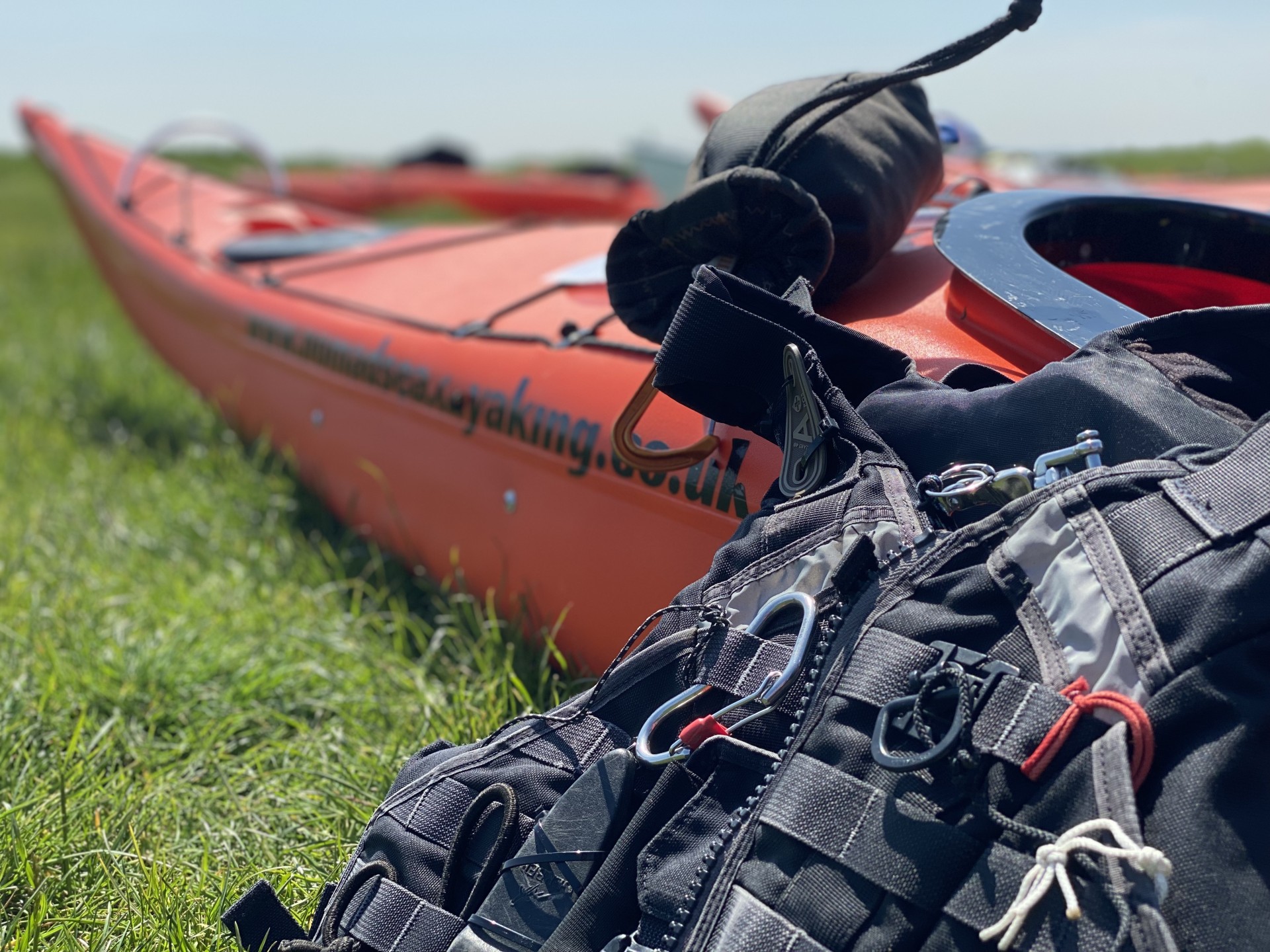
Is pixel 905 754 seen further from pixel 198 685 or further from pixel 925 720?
pixel 198 685

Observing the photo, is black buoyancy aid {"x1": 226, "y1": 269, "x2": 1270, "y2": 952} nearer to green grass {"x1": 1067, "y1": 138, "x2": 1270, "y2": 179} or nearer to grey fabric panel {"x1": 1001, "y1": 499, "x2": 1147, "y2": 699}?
grey fabric panel {"x1": 1001, "y1": 499, "x2": 1147, "y2": 699}

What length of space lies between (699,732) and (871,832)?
0.23 m

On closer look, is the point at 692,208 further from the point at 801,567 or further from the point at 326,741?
the point at 326,741

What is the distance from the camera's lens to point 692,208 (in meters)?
1.64

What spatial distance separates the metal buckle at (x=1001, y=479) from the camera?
1.07m

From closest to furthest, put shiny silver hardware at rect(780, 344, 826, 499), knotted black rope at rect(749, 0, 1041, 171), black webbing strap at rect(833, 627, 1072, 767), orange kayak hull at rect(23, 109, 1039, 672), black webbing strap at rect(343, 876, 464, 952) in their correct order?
black webbing strap at rect(833, 627, 1072, 767), black webbing strap at rect(343, 876, 464, 952), shiny silver hardware at rect(780, 344, 826, 499), knotted black rope at rect(749, 0, 1041, 171), orange kayak hull at rect(23, 109, 1039, 672)

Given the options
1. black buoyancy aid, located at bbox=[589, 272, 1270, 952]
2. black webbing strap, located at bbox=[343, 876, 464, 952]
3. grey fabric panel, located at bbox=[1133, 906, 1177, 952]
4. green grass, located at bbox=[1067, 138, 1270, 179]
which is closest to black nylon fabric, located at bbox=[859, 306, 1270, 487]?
black buoyancy aid, located at bbox=[589, 272, 1270, 952]

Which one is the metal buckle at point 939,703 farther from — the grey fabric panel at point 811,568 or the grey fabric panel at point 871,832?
the grey fabric panel at point 811,568

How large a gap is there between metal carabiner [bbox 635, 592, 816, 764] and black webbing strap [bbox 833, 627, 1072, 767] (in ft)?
0.21

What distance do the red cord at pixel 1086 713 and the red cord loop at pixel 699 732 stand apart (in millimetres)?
320

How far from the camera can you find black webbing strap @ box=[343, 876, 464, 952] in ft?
3.85

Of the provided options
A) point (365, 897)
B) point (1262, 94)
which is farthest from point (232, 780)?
point (1262, 94)

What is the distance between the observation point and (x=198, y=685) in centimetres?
206

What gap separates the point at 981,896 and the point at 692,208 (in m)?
1.05
